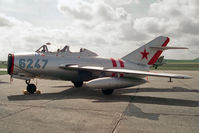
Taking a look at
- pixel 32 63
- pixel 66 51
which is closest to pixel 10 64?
pixel 32 63

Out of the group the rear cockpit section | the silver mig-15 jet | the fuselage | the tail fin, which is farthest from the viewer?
the tail fin

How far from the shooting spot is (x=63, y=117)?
16.5ft

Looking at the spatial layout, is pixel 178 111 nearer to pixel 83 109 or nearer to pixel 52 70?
pixel 83 109

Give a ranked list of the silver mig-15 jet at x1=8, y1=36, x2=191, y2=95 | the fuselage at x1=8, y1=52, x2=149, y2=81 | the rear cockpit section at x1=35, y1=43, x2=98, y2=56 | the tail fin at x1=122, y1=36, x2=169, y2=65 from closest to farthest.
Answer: the silver mig-15 jet at x1=8, y1=36, x2=191, y2=95 → the fuselage at x1=8, y1=52, x2=149, y2=81 → the rear cockpit section at x1=35, y1=43, x2=98, y2=56 → the tail fin at x1=122, y1=36, x2=169, y2=65

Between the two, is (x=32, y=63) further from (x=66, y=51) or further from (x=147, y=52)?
(x=147, y=52)

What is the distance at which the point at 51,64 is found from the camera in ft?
31.9

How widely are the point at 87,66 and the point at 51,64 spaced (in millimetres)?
2074

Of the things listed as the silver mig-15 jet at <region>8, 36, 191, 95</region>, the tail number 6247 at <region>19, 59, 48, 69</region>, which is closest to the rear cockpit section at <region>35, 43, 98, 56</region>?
the silver mig-15 jet at <region>8, 36, 191, 95</region>

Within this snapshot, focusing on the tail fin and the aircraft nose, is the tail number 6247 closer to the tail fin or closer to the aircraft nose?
the aircraft nose

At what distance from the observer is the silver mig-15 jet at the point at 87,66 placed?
8.76m

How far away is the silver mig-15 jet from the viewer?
8.76 m

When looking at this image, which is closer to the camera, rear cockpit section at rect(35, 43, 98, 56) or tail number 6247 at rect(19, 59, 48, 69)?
tail number 6247 at rect(19, 59, 48, 69)

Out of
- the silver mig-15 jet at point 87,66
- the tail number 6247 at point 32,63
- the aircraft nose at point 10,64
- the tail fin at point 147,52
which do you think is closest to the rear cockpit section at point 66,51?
the silver mig-15 jet at point 87,66

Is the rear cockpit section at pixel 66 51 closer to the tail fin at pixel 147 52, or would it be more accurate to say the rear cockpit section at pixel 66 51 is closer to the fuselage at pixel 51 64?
the fuselage at pixel 51 64
